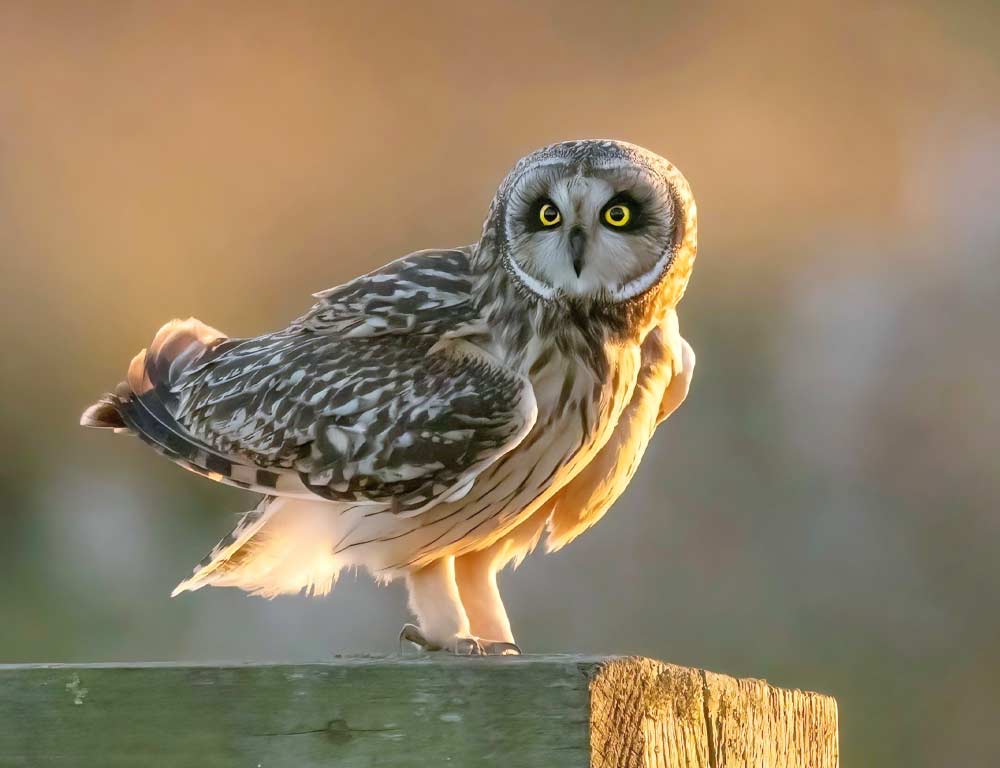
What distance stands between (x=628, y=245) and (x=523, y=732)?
3.73 ft

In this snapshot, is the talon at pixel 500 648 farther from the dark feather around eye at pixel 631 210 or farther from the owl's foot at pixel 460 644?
the dark feather around eye at pixel 631 210

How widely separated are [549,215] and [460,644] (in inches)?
30.9

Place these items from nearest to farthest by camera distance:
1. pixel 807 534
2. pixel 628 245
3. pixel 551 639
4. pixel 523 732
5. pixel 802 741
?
pixel 523 732, pixel 802 741, pixel 628 245, pixel 551 639, pixel 807 534

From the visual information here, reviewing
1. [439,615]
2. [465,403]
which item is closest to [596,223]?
[465,403]

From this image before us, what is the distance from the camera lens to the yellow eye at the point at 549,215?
100 inches

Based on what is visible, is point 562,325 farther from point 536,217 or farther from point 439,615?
point 439,615

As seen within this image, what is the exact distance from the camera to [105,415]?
309cm

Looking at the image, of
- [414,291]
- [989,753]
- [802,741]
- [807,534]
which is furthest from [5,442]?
[802,741]

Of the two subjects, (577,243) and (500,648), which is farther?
(500,648)

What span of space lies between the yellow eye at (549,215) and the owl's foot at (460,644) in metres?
0.76

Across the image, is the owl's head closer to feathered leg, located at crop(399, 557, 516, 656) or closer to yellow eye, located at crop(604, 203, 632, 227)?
yellow eye, located at crop(604, 203, 632, 227)

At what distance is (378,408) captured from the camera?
8.87ft

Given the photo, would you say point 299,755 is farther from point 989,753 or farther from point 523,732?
point 989,753

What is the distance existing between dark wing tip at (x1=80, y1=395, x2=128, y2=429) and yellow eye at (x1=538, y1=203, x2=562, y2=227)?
3.46ft
